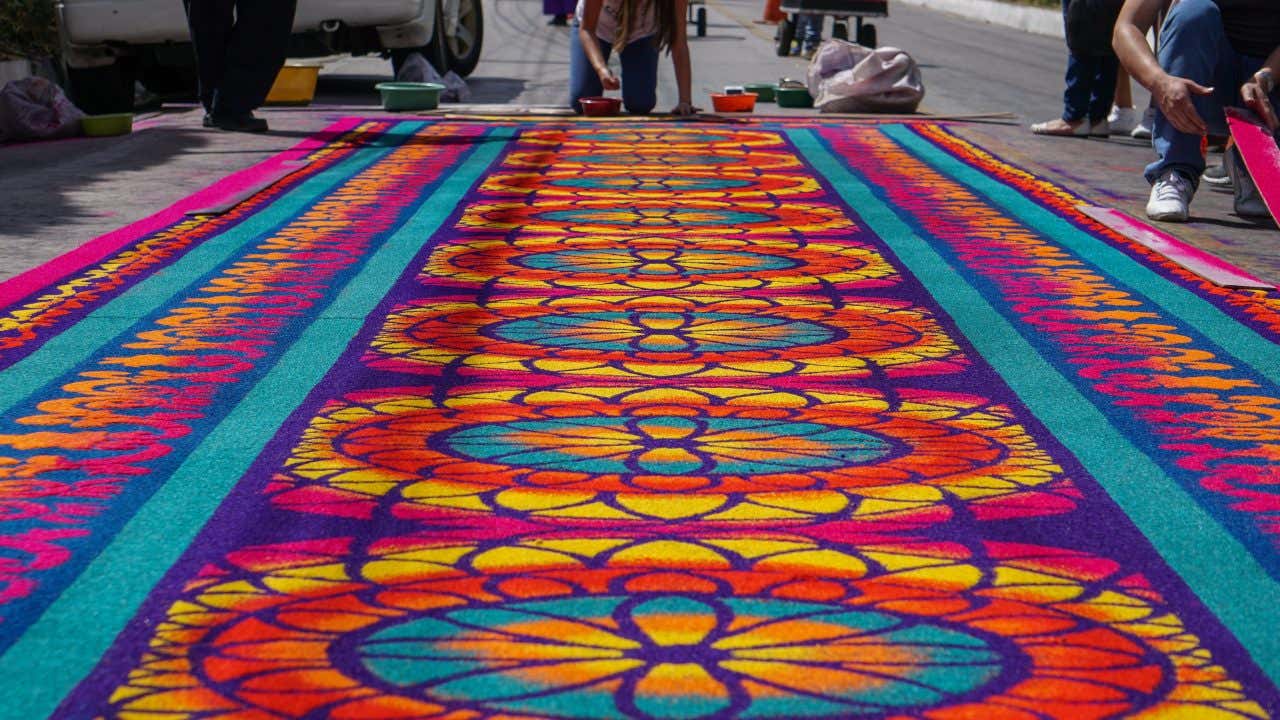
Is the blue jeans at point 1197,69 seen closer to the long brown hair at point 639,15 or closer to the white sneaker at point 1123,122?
the white sneaker at point 1123,122

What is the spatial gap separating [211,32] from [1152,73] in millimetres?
4906

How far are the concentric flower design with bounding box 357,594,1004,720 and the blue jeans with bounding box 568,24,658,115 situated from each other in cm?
726

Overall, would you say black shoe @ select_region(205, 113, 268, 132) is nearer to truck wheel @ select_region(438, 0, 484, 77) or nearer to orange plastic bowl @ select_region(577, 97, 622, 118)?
orange plastic bowl @ select_region(577, 97, 622, 118)

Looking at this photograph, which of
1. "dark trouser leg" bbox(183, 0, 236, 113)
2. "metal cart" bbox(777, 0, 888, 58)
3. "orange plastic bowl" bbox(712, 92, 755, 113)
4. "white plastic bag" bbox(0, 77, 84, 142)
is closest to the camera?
"white plastic bag" bbox(0, 77, 84, 142)

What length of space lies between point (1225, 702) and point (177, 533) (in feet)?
4.57

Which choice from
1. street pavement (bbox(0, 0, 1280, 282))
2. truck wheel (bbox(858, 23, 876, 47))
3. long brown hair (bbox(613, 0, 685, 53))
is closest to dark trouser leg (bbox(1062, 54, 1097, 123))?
street pavement (bbox(0, 0, 1280, 282))

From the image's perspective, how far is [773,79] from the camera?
1348cm

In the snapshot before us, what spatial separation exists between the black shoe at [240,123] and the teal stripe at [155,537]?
466 cm

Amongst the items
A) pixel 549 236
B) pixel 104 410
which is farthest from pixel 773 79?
pixel 104 410

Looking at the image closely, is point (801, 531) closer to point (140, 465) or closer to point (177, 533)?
point (177, 533)

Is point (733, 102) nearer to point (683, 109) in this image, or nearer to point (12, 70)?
point (683, 109)

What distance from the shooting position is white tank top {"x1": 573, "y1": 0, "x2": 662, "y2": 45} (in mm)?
9094

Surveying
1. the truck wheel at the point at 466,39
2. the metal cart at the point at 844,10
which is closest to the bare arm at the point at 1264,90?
the truck wheel at the point at 466,39

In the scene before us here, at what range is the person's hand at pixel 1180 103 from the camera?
5.23 meters
